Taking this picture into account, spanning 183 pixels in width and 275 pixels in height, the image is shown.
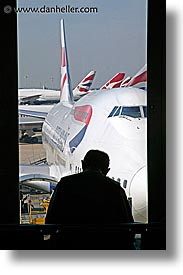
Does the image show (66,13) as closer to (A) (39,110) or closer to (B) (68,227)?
(A) (39,110)

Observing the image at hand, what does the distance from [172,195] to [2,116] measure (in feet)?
1.56

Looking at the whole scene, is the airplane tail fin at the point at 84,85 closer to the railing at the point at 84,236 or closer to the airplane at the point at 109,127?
the airplane at the point at 109,127

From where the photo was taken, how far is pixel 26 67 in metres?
1.27

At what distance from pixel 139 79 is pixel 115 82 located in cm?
6

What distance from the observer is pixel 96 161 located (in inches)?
50.5

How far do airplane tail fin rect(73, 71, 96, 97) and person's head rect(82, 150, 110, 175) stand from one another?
150mm

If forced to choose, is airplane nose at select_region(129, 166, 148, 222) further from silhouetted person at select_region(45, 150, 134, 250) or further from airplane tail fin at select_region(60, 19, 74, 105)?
airplane tail fin at select_region(60, 19, 74, 105)

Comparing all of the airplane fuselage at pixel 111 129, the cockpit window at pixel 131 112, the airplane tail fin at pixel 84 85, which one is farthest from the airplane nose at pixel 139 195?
the airplane tail fin at pixel 84 85

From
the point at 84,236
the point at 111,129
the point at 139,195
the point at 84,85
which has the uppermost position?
the point at 84,85

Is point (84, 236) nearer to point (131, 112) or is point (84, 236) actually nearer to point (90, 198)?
point (90, 198)

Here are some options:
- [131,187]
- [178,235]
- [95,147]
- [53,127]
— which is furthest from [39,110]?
[178,235]

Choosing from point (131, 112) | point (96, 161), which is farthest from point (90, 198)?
point (131, 112)

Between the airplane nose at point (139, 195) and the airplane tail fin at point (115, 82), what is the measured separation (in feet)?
0.72

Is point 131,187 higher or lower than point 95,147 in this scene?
lower
